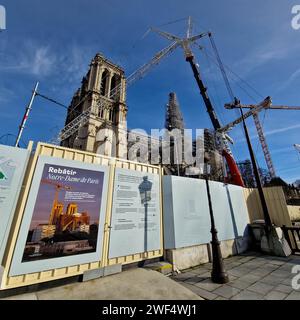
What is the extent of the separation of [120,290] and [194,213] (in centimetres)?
382

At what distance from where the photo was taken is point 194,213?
20.6 ft

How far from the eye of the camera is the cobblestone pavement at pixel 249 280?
11.9 ft

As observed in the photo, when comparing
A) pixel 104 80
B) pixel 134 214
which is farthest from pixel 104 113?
pixel 134 214

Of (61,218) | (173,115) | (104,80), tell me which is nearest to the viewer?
(61,218)

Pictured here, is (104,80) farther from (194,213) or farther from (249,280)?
(249,280)

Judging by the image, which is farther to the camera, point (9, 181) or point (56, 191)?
point (56, 191)

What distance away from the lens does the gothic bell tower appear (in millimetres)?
25047

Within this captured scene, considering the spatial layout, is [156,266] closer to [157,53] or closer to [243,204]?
[243,204]

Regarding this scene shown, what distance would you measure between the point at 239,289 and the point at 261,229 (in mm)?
5317

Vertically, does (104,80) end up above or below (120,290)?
above

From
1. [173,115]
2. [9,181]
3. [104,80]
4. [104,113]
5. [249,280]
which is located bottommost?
[249,280]

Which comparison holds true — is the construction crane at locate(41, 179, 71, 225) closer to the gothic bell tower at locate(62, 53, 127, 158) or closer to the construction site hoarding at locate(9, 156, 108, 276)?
the construction site hoarding at locate(9, 156, 108, 276)

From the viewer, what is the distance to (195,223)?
6176 millimetres

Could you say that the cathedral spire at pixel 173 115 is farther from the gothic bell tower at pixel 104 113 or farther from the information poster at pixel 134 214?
the information poster at pixel 134 214
